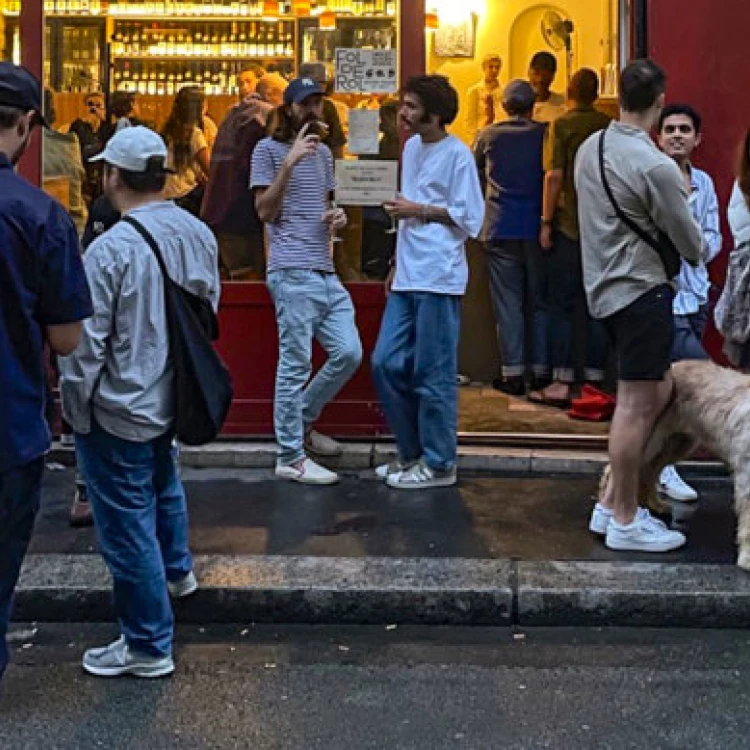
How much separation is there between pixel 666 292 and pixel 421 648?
179cm

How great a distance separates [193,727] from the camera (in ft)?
13.2

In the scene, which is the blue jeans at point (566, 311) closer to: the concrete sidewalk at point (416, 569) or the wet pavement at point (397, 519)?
the wet pavement at point (397, 519)

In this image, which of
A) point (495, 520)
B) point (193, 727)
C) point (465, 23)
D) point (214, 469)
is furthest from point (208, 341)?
point (465, 23)

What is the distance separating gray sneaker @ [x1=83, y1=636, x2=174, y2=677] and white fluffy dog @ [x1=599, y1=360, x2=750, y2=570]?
2.28 meters

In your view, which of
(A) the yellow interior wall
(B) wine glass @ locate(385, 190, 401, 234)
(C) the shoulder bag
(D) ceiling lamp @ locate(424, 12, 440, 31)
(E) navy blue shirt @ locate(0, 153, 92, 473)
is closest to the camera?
(E) navy blue shirt @ locate(0, 153, 92, 473)

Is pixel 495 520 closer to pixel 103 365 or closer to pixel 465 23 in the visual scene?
pixel 103 365

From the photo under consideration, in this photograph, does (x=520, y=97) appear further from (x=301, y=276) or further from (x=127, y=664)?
(x=127, y=664)

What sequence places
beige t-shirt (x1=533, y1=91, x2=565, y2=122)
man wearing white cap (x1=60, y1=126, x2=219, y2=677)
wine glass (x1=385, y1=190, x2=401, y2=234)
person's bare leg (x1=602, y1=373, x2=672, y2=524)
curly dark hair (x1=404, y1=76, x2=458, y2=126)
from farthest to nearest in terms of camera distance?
beige t-shirt (x1=533, y1=91, x2=565, y2=122), wine glass (x1=385, y1=190, x2=401, y2=234), curly dark hair (x1=404, y1=76, x2=458, y2=126), person's bare leg (x1=602, y1=373, x2=672, y2=524), man wearing white cap (x1=60, y1=126, x2=219, y2=677)

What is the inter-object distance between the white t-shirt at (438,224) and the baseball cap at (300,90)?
0.61m

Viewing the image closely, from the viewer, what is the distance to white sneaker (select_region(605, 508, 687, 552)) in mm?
5523

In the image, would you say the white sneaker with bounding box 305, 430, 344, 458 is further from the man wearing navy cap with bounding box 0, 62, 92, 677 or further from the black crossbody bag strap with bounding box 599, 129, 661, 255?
the man wearing navy cap with bounding box 0, 62, 92, 677

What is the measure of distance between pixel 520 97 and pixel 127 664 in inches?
212

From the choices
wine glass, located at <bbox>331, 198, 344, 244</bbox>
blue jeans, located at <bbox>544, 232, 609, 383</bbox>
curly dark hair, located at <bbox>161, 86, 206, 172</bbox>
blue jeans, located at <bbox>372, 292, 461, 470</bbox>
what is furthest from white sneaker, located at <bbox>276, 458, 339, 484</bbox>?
blue jeans, located at <bbox>544, 232, 609, 383</bbox>

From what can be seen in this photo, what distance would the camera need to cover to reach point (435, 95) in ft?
20.6
